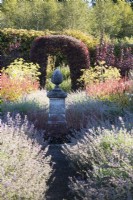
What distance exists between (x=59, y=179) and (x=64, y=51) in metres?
8.29

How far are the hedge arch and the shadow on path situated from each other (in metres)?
6.91

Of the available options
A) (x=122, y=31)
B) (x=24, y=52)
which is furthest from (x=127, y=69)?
(x=122, y=31)

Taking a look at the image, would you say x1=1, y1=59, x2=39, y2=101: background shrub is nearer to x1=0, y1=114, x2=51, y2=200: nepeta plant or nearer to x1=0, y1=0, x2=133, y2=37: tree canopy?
x1=0, y1=114, x2=51, y2=200: nepeta plant

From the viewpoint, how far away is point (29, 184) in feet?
11.6

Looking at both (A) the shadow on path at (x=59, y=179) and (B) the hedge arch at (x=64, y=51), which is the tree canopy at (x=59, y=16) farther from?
(A) the shadow on path at (x=59, y=179)

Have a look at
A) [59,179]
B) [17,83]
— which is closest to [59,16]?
[17,83]

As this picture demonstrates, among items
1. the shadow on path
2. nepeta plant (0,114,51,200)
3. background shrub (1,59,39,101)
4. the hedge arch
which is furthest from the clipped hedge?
nepeta plant (0,114,51,200)

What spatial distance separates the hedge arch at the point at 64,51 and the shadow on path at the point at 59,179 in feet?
22.7

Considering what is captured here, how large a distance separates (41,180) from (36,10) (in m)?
27.2

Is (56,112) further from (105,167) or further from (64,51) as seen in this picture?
(64,51)

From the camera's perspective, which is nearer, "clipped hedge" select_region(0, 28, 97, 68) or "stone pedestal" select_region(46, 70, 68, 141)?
"stone pedestal" select_region(46, 70, 68, 141)

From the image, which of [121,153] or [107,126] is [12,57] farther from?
[121,153]

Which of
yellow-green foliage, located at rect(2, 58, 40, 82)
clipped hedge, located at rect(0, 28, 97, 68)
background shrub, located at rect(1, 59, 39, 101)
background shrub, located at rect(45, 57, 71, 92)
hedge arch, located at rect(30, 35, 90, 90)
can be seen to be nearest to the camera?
background shrub, located at rect(1, 59, 39, 101)

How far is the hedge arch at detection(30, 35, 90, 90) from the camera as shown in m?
12.6
